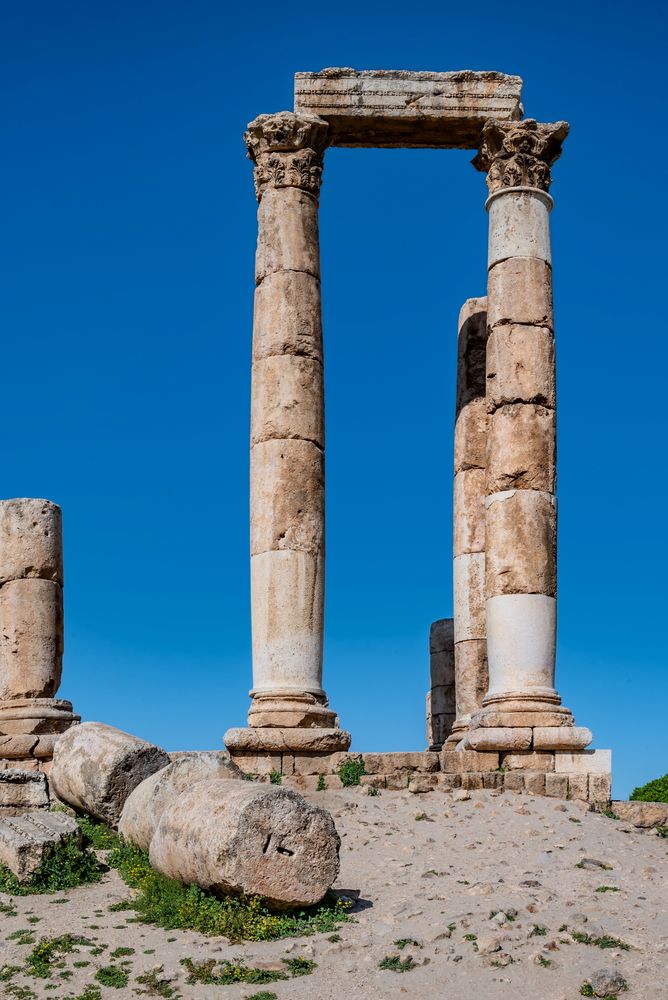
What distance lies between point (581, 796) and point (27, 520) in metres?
10.8

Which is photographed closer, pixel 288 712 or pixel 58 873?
pixel 58 873

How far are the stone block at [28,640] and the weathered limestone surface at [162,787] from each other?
27.9ft

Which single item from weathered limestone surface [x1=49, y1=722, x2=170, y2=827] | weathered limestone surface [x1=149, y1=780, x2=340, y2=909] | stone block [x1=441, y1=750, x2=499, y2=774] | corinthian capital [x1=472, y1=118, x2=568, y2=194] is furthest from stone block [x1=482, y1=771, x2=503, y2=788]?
corinthian capital [x1=472, y1=118, x2=568, y2=194]

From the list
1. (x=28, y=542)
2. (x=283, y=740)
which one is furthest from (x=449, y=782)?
(x=28, y=542)

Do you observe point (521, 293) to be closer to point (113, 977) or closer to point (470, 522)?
point (470, 522)

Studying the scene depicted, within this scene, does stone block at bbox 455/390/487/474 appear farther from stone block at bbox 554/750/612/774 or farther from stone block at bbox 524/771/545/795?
stone block at bbox 524/771/545/795

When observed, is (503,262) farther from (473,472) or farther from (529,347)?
(473,472)

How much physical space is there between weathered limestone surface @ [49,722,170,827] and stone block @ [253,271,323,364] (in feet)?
20.6

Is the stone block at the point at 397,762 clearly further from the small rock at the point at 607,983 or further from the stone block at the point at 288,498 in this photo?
the small rock at the point at 607,983

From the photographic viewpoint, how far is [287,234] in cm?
2136

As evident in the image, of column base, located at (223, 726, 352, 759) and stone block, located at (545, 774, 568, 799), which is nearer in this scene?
stone block, located at (545, 774, 568, 799)

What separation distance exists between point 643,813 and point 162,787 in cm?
644

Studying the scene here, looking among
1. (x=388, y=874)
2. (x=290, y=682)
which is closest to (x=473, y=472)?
(x=290, y=682)

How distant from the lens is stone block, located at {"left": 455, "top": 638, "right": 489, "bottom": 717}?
2416cm
